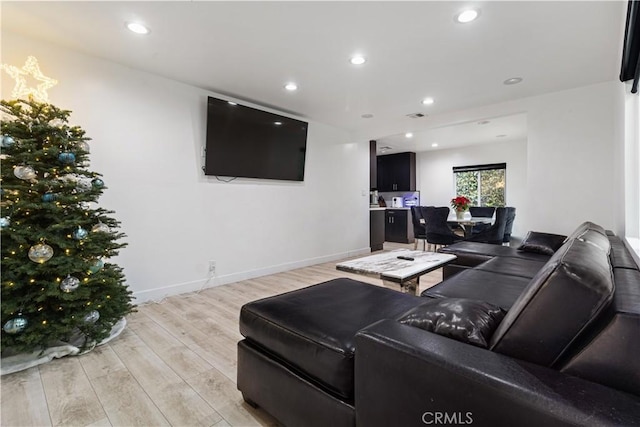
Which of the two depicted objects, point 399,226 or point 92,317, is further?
point 399,226

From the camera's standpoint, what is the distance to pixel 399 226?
7316 mm

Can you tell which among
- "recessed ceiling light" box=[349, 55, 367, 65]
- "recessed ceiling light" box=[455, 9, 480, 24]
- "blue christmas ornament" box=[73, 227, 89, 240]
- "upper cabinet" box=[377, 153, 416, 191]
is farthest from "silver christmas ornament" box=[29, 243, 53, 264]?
"upper cabinet" box=[377, 153, 416, 191]

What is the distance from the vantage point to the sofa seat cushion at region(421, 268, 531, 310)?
1.64 metres

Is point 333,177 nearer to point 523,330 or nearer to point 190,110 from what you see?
point 190,110

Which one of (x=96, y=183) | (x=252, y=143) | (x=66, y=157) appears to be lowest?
(x=96, y=183)

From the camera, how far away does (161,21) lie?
2.19 metres

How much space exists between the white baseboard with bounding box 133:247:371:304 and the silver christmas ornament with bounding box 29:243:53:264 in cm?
95

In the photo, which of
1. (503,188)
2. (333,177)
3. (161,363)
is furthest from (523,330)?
(503,188)

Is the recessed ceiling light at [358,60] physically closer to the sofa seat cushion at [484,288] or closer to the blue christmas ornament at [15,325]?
the sofa seat cushion at [484,288]

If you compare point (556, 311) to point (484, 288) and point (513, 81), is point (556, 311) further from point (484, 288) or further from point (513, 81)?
point (513, 81)

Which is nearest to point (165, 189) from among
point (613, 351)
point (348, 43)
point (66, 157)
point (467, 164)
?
point (66, 157)

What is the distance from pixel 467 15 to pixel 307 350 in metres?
2.46

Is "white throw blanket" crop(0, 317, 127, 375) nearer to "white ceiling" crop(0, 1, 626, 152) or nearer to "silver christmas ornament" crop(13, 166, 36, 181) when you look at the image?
"silver christmas ornament" crop(13, 166, 36, 181)

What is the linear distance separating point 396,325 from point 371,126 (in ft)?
15.2
